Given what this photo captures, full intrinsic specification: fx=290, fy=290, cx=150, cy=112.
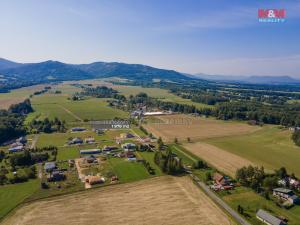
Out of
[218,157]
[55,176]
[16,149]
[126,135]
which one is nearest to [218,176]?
[218,157]

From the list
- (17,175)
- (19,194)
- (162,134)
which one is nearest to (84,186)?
(19,194)

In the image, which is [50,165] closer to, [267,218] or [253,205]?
[253,205]

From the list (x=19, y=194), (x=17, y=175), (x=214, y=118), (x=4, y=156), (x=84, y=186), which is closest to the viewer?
(x=19, y=194)

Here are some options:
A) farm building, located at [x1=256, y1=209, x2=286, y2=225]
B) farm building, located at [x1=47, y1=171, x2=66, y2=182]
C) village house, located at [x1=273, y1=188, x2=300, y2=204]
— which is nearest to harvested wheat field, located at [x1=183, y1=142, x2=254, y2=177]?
village house, located at [x1=273, y1=188, x2=300, y2=204]

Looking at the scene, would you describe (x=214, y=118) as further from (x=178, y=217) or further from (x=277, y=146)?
(x=178, y=217)

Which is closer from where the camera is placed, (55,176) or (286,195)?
(286,195)

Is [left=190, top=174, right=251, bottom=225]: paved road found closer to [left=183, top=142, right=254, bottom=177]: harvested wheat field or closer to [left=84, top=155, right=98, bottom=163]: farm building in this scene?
[left=183, top=142, right=254, bottom=177]: harvested wheat field
